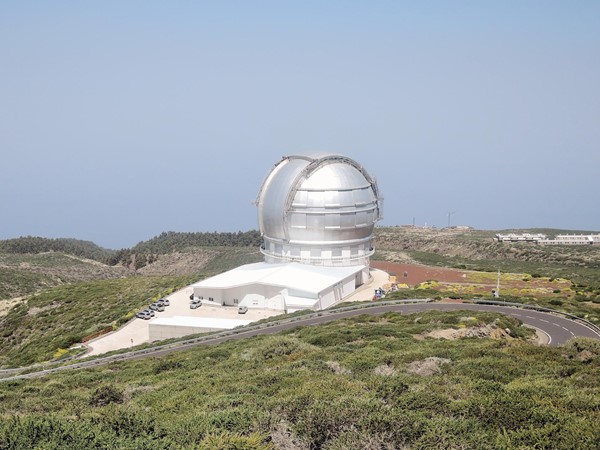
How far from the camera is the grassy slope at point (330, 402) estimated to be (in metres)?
13.1

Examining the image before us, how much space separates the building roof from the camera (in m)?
44.2

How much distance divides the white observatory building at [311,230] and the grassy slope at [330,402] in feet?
62.9

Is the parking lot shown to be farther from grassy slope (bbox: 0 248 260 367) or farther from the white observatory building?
grassy slope (bbox: 0 248 260 367)

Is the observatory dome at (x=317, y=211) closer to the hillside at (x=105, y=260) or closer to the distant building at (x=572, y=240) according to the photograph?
the hillside at (x=105, y=260)

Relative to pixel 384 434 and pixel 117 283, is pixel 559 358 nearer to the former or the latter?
pixel 384 434

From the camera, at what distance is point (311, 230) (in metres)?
49.2

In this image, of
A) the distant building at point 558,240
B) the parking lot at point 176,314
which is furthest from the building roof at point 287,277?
the distant building at point 558,240

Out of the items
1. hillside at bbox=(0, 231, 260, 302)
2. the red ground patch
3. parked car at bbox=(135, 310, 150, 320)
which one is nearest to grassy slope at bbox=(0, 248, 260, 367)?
parked car at bbox=(135, 310, 150, 320)

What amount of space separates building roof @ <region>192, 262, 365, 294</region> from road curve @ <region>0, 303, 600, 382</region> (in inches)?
202

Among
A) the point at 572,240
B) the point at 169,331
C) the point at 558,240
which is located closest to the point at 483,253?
the point at 558,240

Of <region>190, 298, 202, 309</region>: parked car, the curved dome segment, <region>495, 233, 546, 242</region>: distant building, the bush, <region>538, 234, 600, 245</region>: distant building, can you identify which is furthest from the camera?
<region>495, 233, 546, 242</region>: distant building

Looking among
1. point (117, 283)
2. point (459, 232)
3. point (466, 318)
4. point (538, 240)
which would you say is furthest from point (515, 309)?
point (459, 232)

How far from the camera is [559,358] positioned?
→ 71.7 ft

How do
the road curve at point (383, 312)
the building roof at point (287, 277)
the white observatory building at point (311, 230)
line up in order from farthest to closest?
the white observatory building at point (311, 230), the building roof at point (287, 277), the road curve at point (383, 312)
